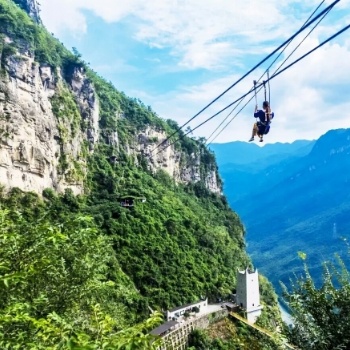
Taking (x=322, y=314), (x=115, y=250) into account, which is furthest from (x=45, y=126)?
(x=322, y=314)

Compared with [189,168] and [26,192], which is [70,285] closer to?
[26,192]

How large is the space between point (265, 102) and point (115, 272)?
116ft

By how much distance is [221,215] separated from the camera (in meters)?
80.1

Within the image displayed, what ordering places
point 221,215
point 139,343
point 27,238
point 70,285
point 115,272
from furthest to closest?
→ 1. point 221,215
2. point 115,272
3. point 70,285
4. point 27,238
5. point 139,343

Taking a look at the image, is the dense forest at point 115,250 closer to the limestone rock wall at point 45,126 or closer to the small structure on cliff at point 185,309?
the limestone rock wall at point 45,126

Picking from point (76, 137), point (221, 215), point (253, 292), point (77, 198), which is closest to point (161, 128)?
point (221, 215)

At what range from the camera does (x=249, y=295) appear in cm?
4062

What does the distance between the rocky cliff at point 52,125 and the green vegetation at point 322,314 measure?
28.1 metres

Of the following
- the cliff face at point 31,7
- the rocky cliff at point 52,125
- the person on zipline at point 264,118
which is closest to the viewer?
the person on zipline at point 264,118

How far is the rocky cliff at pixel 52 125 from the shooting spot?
43.8 metres

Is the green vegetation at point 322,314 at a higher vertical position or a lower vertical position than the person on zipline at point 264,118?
lower

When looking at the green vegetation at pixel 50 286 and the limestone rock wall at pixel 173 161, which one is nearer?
the green vegetation at pixel 50 286

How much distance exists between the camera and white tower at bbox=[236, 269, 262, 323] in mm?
40406

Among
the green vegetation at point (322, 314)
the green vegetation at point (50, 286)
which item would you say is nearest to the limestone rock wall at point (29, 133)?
the green vegetation at point (50, 286)
